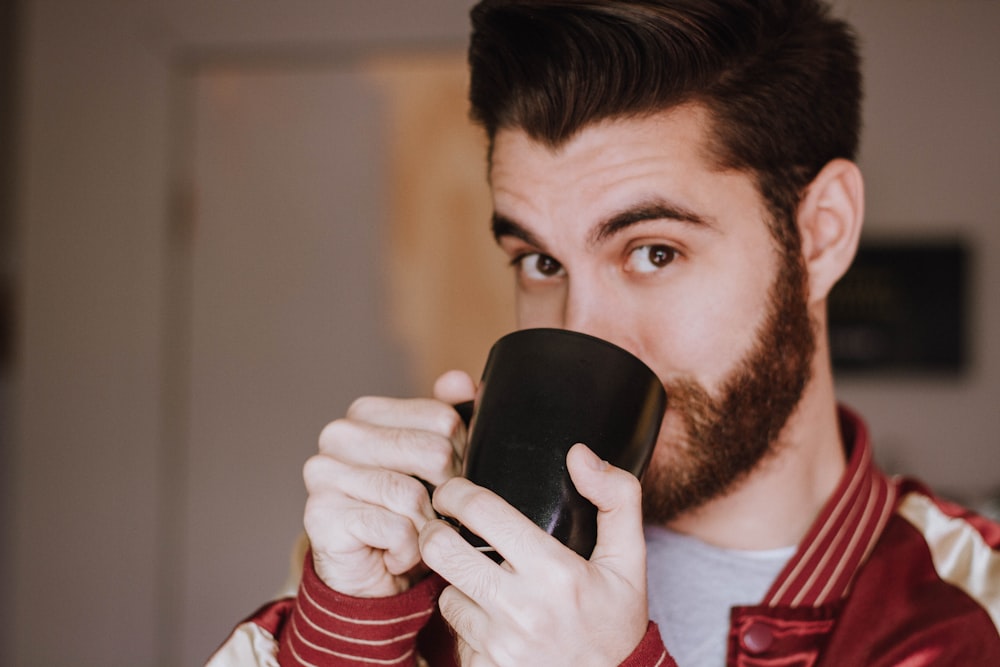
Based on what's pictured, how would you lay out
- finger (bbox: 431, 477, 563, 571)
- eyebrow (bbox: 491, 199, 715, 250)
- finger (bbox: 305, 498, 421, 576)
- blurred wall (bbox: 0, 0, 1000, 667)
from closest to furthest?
1. finger (bbox: 431, 477, 563, 571)
2. finger (bbox: 305, 498, 421, 576)
3. eyebrow (bbox: 491, 199, 715, 250)
4. blurred wall (bbox: 0, 0, 1000, 667)

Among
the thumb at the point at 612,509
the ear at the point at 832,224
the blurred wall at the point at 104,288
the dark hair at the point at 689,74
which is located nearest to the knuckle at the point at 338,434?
the thumb at the point at 612,509

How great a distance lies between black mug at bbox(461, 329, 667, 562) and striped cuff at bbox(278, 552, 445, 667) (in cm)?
19

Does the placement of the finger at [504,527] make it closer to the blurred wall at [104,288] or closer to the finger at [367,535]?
the finger at [367,535]

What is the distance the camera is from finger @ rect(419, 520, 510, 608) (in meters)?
0.59

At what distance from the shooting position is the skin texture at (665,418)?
591 mm

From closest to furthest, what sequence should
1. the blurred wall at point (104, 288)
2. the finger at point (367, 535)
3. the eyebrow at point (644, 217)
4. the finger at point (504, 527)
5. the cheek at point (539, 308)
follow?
1. the finger at point (504, 527)
2. the finger at point (367, 535)
3. the eyebrow at point (644, 217)
4. the cheek at point (539, 308)
5. the blurred wall at point (104, 288)

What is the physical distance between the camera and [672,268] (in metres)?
0.89

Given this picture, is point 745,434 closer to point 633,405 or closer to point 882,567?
point 882,567

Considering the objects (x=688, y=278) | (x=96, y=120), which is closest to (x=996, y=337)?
(x=688, y=278)

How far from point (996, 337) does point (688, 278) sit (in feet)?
6.85

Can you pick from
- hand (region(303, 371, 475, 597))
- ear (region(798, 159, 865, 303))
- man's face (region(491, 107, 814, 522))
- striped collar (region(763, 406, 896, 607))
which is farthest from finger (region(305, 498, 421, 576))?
ear (region(798, 159, 865, 303))

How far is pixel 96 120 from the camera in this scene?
2.89 metres

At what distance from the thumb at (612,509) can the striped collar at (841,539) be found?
0.33m

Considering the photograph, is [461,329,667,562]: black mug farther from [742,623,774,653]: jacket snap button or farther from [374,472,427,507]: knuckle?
[742,623,774,653]: jacket snap button
